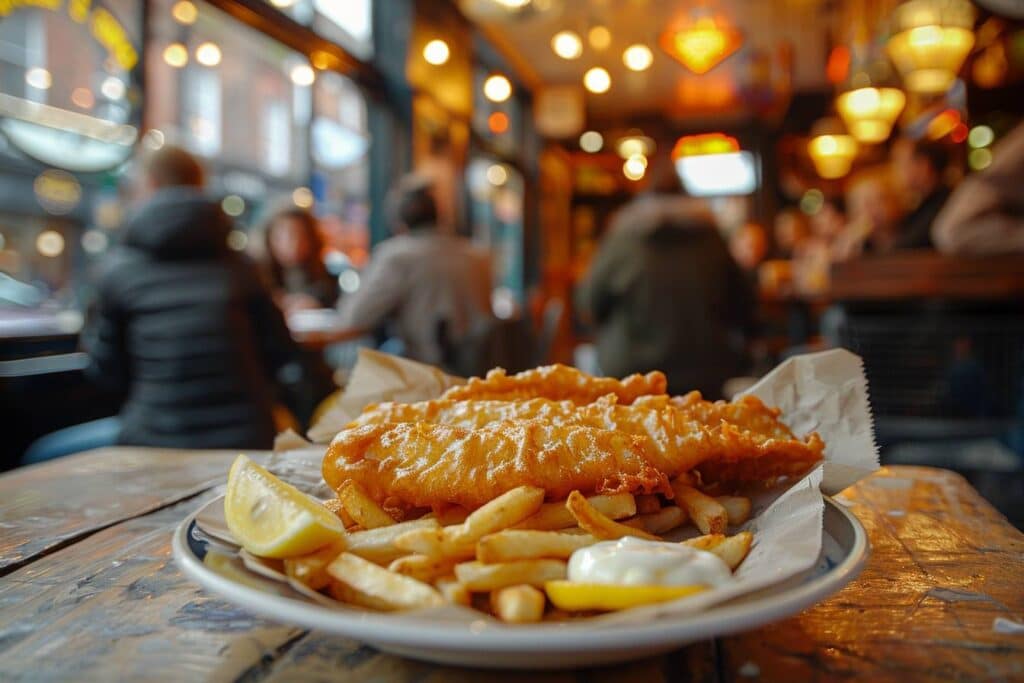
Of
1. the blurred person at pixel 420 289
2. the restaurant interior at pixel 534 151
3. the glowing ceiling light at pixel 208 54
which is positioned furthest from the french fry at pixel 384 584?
the glowing ceiling light at pixel 208 54

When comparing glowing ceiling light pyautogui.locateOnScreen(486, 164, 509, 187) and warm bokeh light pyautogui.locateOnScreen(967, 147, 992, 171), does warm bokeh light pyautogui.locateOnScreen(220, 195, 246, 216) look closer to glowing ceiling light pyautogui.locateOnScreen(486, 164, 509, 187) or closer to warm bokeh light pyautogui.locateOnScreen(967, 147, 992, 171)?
glowing ceiling light pyautogui.locateOnScreen(486, 164, 509, 187)

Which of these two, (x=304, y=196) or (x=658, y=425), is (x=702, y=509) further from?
(x=304, y=196)

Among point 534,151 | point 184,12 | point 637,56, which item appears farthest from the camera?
point 534,151

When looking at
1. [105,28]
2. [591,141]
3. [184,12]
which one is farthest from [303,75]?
[591,141]

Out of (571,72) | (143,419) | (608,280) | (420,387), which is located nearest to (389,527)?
(420,387)

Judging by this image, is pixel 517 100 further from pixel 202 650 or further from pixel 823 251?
pixel 202 650

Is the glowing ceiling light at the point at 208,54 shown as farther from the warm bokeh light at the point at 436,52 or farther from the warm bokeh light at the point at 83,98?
the warm bokeh light at the point at 436,52
